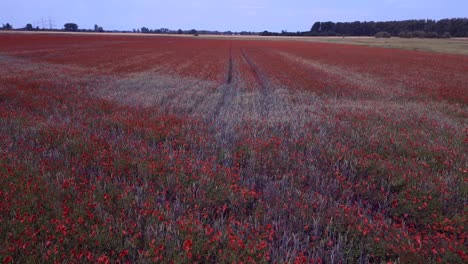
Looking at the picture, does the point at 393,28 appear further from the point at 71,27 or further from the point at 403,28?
the point at 71,27

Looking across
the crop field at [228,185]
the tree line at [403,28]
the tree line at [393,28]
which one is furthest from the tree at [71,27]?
the crop field at [228,185]

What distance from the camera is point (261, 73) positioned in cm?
2370

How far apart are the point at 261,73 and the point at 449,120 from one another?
47.7 feet

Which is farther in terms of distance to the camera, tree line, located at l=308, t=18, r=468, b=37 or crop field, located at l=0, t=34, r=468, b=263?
tree line, located at l=308, t=18, r=468, b=37

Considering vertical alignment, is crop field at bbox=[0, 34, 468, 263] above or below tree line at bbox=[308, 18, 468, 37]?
below

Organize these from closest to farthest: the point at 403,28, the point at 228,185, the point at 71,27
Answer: the point at 228,185
the point at 403,28
the point at 71,27

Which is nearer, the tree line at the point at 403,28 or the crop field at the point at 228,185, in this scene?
the crop field at the point at 228,185

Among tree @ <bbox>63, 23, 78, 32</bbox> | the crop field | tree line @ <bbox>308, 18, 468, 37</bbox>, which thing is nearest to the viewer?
the crop field

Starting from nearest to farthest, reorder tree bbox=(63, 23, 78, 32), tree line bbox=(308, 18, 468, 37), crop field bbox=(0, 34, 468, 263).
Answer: crop field bbox=(0, 34, 468, 263) < tree line bbox=(308, 18, 468, 37) < tree bbox=(63, 23, 78, 32)

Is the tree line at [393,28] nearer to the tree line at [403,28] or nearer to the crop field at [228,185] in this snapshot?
the tree line at [403,28]

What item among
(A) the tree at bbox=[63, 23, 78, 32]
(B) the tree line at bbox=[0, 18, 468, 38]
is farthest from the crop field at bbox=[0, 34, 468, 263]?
(A) the tree at bbox=[63, 23, 78, 32]

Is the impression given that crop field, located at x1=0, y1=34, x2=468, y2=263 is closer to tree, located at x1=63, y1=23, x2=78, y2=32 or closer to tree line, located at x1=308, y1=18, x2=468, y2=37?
tree line, located at x1=308, y1=18, x2=468, y2=37

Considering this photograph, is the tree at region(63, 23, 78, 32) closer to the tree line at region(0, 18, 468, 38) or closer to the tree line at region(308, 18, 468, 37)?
the tree line at region(0, 18, 468, 38)

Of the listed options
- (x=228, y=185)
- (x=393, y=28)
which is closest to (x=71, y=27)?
(x=393, y=28)
